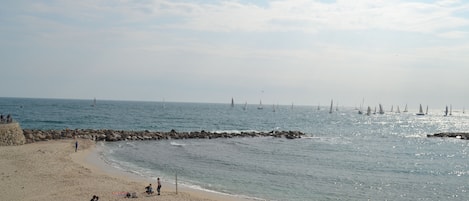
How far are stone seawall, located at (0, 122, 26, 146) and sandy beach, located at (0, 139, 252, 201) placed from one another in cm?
209

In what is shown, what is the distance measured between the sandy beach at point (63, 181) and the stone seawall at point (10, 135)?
2089 mm

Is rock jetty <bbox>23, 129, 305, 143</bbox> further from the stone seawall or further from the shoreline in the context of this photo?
the shoreline

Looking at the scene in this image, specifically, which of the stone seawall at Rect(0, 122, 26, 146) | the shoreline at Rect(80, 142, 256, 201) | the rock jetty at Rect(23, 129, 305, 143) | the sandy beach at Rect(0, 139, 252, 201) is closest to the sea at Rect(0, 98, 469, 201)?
the shoreline at Rect(80, 142, 256, 201)

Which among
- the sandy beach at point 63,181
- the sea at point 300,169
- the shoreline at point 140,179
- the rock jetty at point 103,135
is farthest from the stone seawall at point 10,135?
the sea at point 300,169

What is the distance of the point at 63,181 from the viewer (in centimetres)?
2570

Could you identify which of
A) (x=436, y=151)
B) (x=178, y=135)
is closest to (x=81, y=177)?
(x=178, y=135)

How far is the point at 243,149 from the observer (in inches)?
1949

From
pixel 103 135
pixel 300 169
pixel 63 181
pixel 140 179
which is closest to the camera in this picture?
pixel 63 181

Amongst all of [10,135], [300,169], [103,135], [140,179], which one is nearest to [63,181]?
[140,179]

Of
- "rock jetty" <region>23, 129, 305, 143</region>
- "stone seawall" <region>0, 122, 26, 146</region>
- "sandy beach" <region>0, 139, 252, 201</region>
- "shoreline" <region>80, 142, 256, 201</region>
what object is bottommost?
"shoreline" <region>80, 142, 256, 201</region>

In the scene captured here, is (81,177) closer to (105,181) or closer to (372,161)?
(105,181)

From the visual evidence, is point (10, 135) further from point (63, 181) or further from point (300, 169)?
point (300, 169)

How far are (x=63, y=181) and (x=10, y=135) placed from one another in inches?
688

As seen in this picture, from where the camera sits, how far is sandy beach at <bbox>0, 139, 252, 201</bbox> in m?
22.6
